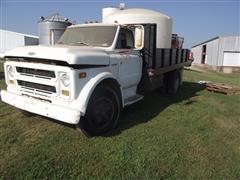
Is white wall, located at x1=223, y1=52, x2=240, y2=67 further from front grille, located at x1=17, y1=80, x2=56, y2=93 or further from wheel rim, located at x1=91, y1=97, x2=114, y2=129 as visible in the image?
front grille, located at x1=17, y1=80, x2=56, y2=93

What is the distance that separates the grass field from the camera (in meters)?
3.54

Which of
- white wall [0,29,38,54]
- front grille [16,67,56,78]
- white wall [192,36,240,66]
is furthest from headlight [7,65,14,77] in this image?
white wall [0,29,38,54]

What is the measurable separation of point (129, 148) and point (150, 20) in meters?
6.23

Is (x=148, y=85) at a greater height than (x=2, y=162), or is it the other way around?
(x=148, y=85)

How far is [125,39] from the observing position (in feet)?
18.9

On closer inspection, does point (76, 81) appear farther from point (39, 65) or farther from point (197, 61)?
point (197, 61)

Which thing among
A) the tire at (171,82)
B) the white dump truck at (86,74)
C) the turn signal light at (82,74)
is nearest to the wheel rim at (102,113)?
the white dump truck at (86,74)

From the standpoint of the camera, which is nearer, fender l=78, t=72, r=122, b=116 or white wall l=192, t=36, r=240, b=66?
fender l=78, t=72, r=122, b=116

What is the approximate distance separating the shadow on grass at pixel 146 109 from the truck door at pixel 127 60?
2.46ft

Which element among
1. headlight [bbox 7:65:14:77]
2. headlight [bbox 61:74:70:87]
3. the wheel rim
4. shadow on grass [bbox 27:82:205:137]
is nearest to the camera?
headlight [bbox 61:74:70:87]

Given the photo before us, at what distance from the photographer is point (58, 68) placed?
4.04 metres

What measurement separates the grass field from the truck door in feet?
2.94

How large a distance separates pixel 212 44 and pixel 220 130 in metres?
37.8

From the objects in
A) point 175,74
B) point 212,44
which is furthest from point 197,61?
point 175,74
